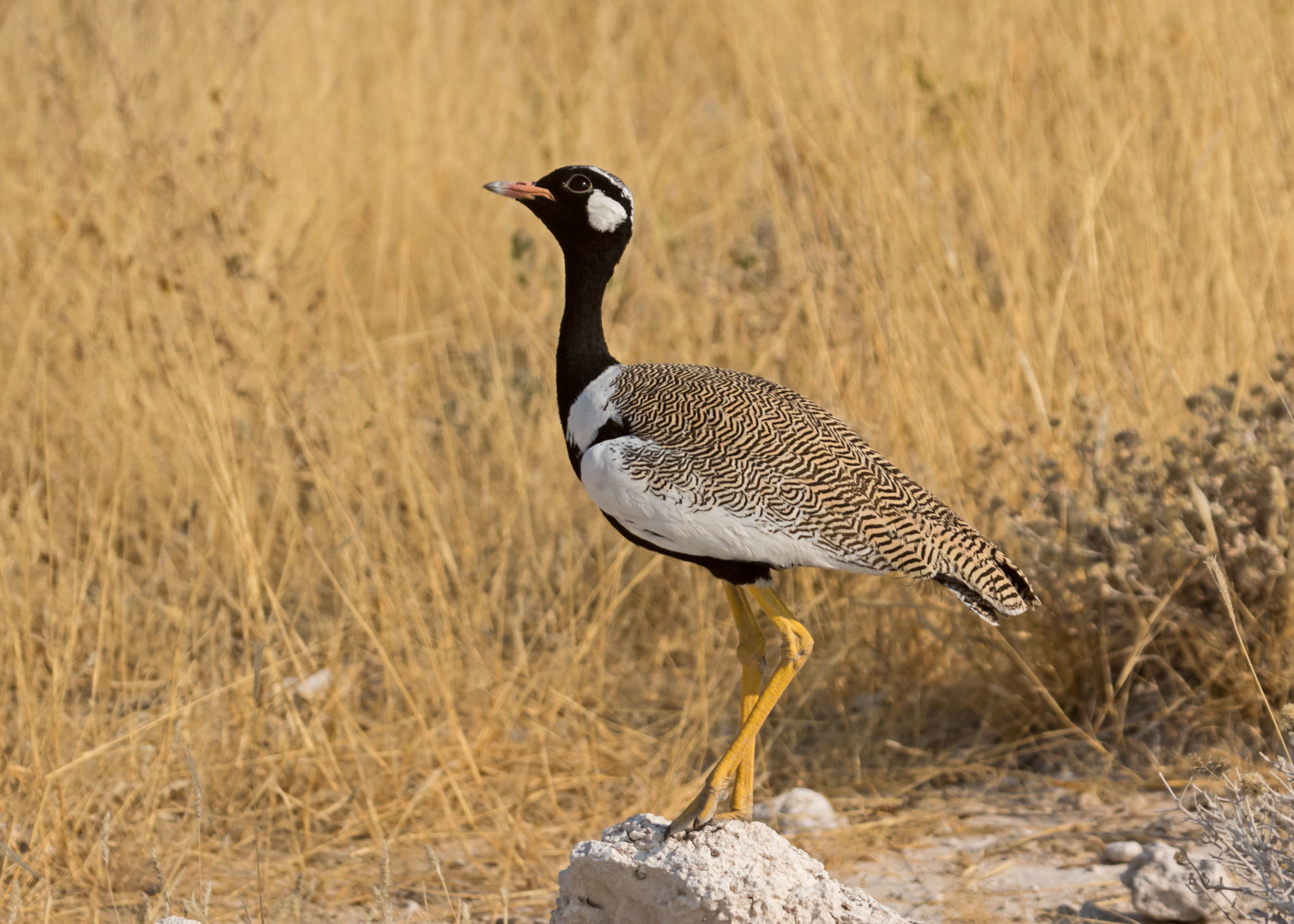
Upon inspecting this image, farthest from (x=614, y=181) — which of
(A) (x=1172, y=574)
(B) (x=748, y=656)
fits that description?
(A) (x=1172, y=574)

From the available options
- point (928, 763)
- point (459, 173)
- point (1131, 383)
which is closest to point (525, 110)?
point (459, 173)

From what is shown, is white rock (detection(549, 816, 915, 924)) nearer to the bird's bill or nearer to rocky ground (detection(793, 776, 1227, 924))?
rocky ground (detection(793, 776, 1227, 924))

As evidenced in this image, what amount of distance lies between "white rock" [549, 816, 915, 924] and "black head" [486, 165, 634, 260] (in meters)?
1.16

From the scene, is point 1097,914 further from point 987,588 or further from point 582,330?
point 582,330

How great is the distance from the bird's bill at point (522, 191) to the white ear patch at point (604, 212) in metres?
0.09

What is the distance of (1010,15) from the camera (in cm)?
518

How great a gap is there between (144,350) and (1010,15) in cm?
312

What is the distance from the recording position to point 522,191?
9.78 feet

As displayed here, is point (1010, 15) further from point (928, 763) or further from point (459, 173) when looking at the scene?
point (928, 763)

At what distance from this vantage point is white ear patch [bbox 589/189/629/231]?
3002 mm

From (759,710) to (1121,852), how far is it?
1.14 meters

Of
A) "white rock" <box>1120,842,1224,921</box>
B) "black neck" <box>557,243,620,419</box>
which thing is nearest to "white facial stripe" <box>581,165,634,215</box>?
"black neck" <box>557,243,620,419</box>

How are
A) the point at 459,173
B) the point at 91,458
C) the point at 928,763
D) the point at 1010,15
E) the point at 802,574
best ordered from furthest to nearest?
the point at 459,173 → the point at 1010,15 → the point at 91,458 → the point at 802,574 → the point at 928,763

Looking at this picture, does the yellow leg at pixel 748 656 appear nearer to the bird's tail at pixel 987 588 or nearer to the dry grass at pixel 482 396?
the bird's tail at pixel 987 588
